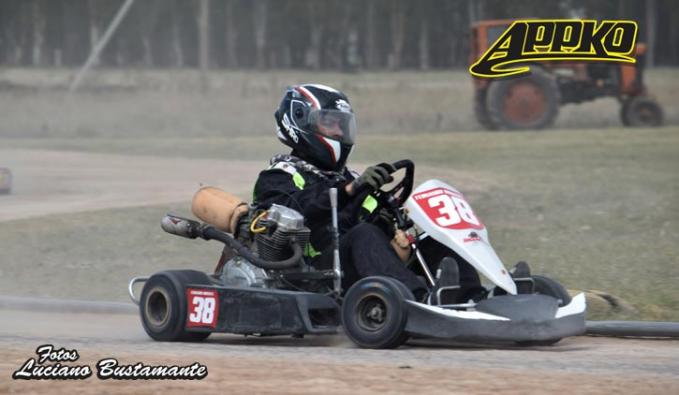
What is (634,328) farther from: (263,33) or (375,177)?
(263,33)

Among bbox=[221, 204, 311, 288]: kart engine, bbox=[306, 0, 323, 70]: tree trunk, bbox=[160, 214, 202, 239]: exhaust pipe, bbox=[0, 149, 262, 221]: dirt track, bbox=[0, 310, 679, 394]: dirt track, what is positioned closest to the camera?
bbox=[0, 310, 679, 394]: dirt track

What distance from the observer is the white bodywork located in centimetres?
782

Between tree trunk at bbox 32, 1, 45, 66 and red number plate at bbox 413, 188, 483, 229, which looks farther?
tree trunk at bbox 32, 1, 45, 66

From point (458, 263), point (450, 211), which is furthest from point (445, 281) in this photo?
point (450, 211)

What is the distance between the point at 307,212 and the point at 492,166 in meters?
11.7

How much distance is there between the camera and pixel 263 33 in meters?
63.6

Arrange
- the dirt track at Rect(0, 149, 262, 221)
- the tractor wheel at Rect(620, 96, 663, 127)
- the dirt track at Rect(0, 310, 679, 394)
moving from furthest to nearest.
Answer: the tractor wheel at Rect(620, 96, 663, 127), the dirt track at Rect(0, 149, 262, 221), the dirt track at Rect(0, 310, 679, 394)

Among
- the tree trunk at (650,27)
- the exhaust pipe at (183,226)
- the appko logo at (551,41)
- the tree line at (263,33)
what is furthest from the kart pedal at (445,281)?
the tree line at (263,33)

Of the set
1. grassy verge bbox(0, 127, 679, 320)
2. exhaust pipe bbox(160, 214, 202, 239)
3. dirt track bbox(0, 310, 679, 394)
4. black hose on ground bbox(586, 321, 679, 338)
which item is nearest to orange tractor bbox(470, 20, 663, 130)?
grassy verge bbox(0, 127, 679, 320)

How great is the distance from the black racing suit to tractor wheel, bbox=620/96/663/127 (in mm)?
20171

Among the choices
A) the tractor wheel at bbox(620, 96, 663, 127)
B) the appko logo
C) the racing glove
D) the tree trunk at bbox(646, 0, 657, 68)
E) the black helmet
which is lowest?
the racing glove

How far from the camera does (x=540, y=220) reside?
47.6ft

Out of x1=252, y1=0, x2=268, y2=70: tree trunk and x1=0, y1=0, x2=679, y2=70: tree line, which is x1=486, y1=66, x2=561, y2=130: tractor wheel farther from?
x1=252, y1=0, x2=268, y2=70: tree trunk

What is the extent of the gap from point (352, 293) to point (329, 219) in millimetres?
673
